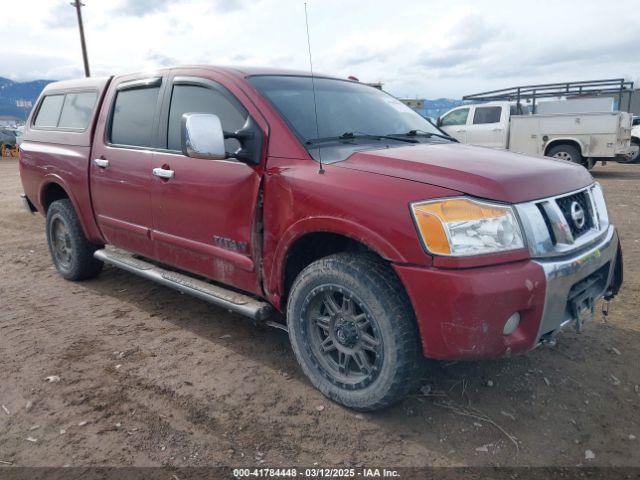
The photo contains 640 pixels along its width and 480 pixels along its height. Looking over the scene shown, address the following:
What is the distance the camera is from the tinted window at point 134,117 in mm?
3635

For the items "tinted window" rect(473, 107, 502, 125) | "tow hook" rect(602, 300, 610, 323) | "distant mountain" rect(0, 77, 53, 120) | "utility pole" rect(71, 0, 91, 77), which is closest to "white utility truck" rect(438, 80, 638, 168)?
"tinted window" rect(473, 107, 502, 125)

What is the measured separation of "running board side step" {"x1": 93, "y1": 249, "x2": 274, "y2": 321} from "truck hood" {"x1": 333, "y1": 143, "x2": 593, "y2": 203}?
97cm

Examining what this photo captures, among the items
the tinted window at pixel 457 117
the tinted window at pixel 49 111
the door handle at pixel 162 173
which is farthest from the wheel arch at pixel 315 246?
the tinted window at pixel 457 117

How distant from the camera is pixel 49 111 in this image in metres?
4.91

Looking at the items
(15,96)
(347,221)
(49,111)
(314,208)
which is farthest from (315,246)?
(15,96)

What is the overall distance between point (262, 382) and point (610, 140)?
10975 mm

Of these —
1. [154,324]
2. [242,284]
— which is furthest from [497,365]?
[154,324]

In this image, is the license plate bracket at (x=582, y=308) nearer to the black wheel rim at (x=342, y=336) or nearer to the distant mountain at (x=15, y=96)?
the black wheel rim at (x=342, y=336)

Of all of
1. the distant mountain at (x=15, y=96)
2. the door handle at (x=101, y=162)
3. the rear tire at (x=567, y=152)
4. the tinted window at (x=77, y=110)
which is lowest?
the rear tire at (x=567, y=152)

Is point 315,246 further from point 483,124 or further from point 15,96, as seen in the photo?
point 15,96

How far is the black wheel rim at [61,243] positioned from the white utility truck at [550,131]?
8.75m

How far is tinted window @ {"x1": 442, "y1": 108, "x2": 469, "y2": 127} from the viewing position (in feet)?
41.5

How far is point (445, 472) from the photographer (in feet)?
7.21

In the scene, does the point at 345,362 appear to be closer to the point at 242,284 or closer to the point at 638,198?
the point at 242,284
